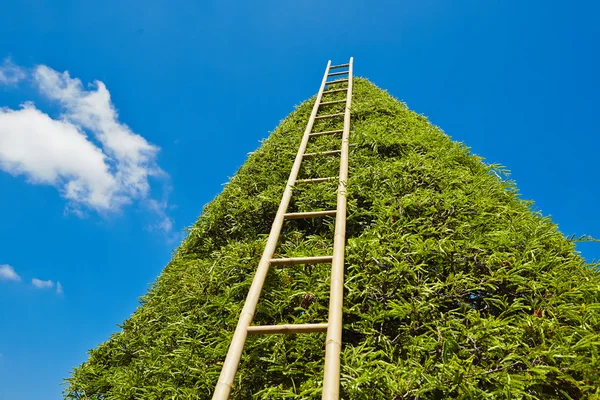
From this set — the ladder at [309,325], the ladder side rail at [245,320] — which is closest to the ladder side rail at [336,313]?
the ladder at [309,325]

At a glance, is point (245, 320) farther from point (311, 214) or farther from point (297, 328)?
point (311, 214)

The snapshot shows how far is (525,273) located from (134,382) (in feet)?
7.95

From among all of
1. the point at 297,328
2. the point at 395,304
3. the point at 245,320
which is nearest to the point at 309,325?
the point at 297,328

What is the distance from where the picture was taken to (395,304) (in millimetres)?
1966

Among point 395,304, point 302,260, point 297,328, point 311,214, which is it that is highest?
point 311,214

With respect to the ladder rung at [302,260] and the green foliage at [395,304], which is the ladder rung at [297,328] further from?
the ladder rung at [302,260]

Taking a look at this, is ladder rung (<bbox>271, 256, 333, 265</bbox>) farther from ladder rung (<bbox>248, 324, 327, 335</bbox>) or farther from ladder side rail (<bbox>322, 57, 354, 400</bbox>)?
ladder rung (<bbox>248, 324, 327, 335</bbox>)

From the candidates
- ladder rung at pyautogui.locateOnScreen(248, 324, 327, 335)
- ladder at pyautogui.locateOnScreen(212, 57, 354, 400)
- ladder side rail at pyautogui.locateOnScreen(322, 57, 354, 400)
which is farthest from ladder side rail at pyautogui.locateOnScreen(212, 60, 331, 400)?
ladder side rail at pyautogui.locateOnScreen(322, 57, 354, 400)

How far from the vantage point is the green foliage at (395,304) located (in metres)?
1.63

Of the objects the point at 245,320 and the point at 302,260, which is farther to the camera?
the point at 302,260

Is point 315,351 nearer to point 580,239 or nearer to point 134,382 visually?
point 134,382

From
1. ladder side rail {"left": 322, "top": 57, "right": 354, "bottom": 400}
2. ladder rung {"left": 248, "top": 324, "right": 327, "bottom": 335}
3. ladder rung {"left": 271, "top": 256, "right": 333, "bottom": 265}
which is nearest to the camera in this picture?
ladder side rail {"left": 322, "top": 57, "right": 354, "bottom": 400}

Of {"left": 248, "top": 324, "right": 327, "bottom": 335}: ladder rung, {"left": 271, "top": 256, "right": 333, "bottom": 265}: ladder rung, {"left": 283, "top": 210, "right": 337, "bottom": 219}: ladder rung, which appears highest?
{"left": 283, "top": 210, "right": 337, "bottom": 219}: ladder rung

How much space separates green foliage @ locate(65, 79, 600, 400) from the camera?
1.63 meters
